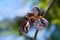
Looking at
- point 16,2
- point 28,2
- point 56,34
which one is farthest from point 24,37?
point 16,2

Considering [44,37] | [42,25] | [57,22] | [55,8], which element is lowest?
[44,37]

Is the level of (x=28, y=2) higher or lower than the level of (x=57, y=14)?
higher

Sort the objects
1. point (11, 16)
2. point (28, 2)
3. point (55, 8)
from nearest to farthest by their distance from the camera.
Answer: point (55, 8) < point (28, 2) < point (11, 16)

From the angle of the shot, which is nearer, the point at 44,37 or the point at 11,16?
the point at 44,37

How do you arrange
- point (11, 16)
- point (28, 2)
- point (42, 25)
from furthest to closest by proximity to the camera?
point (11, 16), point (28, 2), point (42, 25)

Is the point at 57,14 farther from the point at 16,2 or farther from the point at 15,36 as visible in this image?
the point at 16,2

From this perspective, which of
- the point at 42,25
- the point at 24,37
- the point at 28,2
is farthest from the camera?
the point at 28,2

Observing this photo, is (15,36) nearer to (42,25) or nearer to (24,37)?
(24,37)

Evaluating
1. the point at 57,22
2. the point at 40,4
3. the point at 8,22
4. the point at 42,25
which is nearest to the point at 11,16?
the point at 8,22

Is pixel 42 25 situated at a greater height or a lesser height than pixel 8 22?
greater
